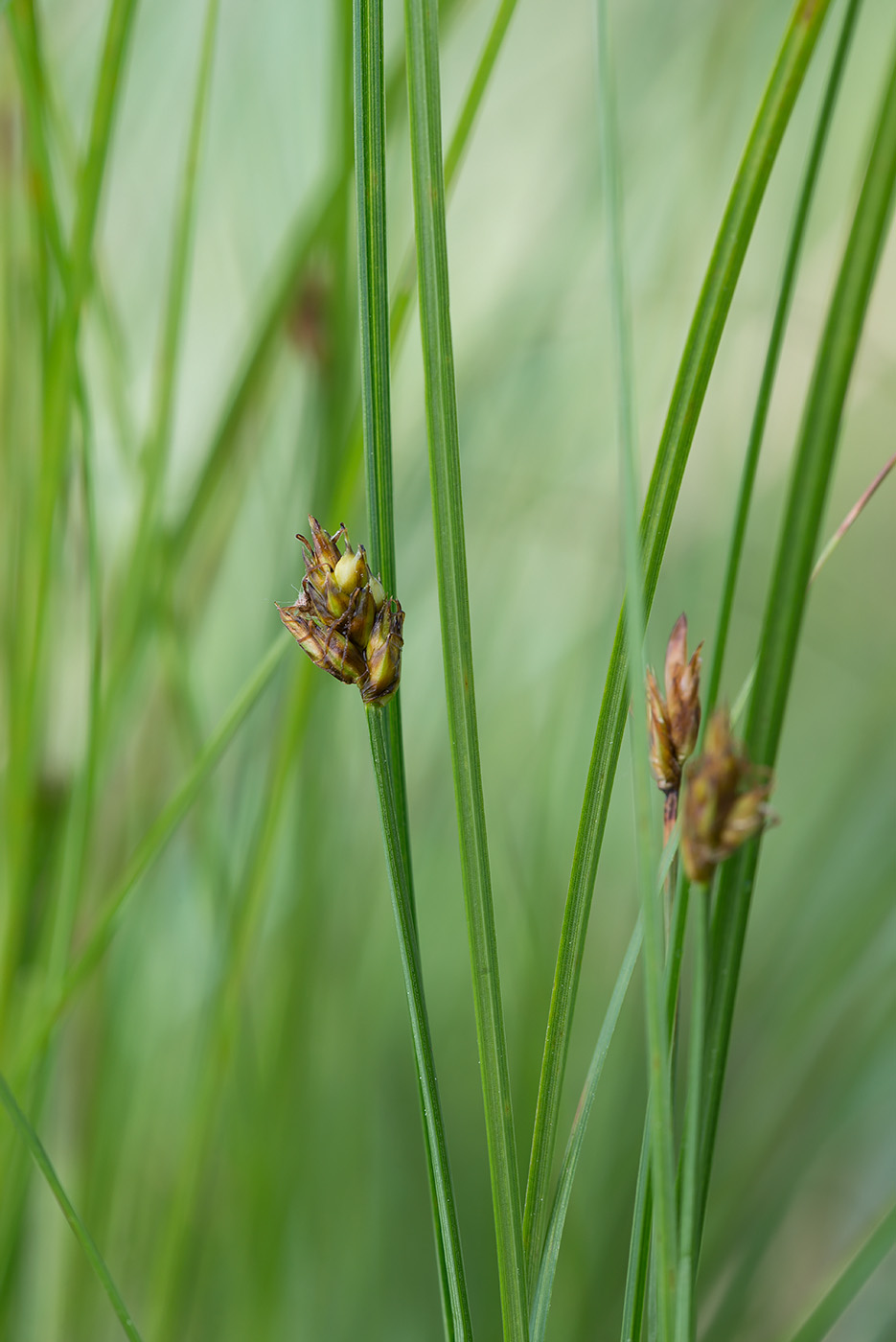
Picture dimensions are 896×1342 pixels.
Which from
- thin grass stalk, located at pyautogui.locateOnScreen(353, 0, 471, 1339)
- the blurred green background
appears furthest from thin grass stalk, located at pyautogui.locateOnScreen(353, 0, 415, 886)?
the blurred green background

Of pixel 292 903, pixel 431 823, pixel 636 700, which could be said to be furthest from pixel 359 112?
pixel 431 823

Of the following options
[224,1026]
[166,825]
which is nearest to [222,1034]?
[224,1026]

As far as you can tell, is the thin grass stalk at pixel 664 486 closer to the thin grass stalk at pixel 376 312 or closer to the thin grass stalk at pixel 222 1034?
the thin grass stalk at pixel 376 312

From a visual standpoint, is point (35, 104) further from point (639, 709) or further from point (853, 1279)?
point (853, 1279)

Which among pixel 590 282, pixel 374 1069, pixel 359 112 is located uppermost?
pixel 590 282

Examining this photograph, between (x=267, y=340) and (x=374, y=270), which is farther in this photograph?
(x=267, y=340)

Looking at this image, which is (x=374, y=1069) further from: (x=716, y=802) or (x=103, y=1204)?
(x=716, y=802)

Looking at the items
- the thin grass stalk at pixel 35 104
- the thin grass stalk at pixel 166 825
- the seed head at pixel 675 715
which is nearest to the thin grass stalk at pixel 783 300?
the seed head at pixel 675 715
